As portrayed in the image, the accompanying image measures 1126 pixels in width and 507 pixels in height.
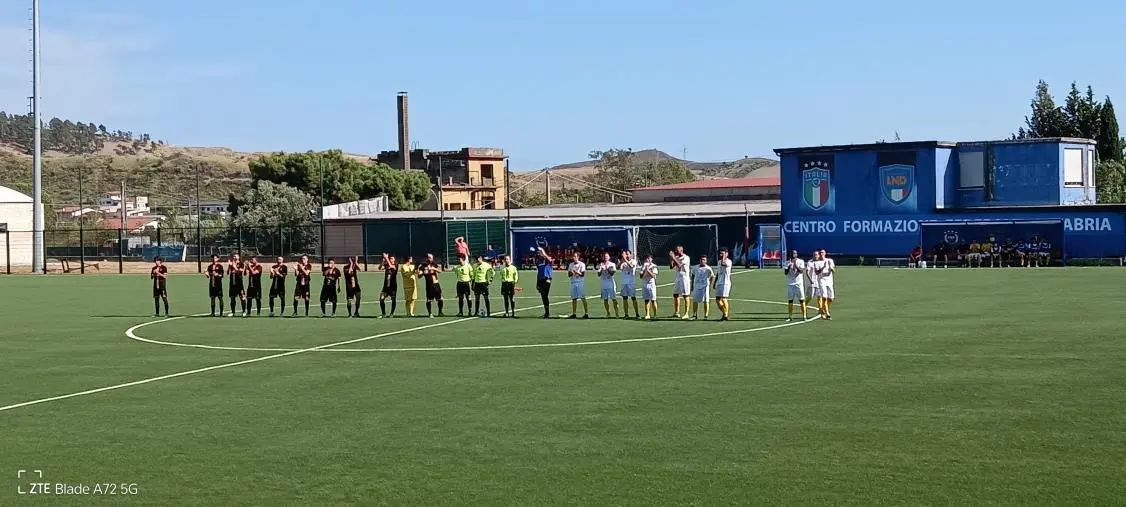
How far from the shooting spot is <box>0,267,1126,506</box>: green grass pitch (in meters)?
12.4

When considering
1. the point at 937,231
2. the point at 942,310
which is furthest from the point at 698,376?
the point at 937,231

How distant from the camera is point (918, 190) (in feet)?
212

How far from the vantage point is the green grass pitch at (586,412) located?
12.4 metres

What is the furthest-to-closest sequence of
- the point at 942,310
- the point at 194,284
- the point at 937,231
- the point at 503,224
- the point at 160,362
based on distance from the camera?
1. the point at 503,224
2. the point at 937,231
3. the point at 194,284
4. the point at 942,310
5. the point at 160,362

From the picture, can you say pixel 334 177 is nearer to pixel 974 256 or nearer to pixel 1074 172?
pixel 974 256

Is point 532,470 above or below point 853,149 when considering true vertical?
below

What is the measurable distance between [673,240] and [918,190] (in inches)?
544

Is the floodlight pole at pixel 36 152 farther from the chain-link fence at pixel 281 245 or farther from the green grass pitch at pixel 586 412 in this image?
the green grass pitch at pixel 586 412

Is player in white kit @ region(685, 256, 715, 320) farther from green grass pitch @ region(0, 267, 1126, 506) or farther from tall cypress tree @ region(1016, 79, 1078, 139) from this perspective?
tall cypress tree @ region(1016, 79, 1078, 139)

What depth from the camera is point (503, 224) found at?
2825 inches

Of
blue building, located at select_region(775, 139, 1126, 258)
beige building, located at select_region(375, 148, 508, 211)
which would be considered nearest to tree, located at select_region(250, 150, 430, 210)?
beige building, located at select_region(375, 148, 508, 211)

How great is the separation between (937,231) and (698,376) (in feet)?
156

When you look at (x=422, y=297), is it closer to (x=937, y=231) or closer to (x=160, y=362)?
(x=160, y=362)

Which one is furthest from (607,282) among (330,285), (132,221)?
(132,221)
